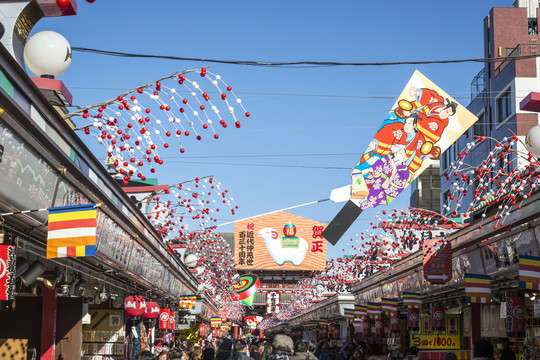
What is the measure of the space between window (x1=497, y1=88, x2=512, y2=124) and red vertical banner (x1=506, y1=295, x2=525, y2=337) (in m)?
22.7

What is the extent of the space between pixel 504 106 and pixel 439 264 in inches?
801

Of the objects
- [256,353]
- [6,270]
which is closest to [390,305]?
[256,353]

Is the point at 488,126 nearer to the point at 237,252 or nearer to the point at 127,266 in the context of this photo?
the point at 127,266

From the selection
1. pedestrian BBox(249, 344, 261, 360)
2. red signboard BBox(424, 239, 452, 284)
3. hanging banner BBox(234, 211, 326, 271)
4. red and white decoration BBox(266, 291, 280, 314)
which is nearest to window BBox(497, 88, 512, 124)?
red signboard BBox(424, 239, 452, 284)

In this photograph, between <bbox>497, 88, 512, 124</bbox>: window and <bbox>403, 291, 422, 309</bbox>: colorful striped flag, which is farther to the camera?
<bbox>497, 88, 512, 124</bbox>: window

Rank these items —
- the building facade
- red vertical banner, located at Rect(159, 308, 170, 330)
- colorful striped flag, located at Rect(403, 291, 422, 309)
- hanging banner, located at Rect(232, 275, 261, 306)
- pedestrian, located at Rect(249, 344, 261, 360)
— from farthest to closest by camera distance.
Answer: hanging banner, located at Rect(232, 275, 261, 306), the building facade, red vertical banner, located at Rect(159, 308, 170, 330), pedestrian, located at Rect(249, 344, 261, 360), colorful striped flag, located at Rect(403, 291, 422, 309)

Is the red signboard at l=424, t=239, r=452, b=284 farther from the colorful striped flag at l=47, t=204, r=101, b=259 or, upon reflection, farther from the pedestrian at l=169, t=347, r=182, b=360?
the colorful striped flag at l=47, t=204, r=101, b=259

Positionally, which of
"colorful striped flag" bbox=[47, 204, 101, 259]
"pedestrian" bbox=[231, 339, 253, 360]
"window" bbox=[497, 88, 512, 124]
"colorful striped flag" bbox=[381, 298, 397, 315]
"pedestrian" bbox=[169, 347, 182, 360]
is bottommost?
"pedestrian" bbox=[169, 347, 182, 360]

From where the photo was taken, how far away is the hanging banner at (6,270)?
692 cm

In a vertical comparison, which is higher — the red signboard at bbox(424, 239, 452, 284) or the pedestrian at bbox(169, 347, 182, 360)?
the red signboard at bbox(424, 239, 452, 284)

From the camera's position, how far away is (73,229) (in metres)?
7.16

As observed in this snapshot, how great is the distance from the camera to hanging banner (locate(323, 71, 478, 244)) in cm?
1487

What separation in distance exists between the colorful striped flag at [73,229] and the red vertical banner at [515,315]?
8.02 m

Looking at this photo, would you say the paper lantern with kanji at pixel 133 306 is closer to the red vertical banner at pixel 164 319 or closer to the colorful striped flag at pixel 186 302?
the red vertical banner at pixel 164 319
